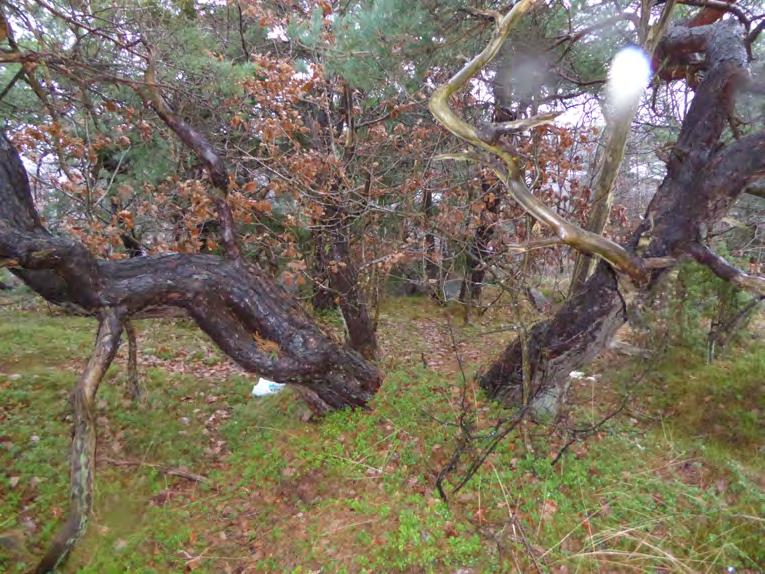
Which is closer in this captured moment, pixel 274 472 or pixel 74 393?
pixel 74 393

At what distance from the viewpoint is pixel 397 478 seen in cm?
396

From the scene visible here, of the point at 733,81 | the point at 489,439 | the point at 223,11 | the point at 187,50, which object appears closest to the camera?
the point at 733,81

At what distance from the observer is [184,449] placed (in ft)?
15.0

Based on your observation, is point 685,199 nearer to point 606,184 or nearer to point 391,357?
point 606,184

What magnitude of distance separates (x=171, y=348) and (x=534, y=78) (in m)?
6.58

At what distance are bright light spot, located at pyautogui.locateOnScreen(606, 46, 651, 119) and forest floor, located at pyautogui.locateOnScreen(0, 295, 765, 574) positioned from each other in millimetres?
2836

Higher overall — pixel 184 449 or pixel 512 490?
pixel 512 490

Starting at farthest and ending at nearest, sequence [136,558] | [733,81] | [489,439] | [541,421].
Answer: [541,421] < [489,439] < [733,81] < [136,558]

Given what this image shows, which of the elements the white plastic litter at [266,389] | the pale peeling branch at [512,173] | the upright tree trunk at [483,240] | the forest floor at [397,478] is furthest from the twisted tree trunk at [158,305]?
the pale peeling branch at [512,173]

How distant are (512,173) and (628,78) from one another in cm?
177

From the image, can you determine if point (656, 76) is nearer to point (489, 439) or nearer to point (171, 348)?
point (489, 439)

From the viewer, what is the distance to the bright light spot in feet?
13.1

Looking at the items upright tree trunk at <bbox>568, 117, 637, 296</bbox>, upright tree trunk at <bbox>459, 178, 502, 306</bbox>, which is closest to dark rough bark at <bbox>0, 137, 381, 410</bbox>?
upright tree trunk at <bbox>459, 178, 502, 306</bbox>

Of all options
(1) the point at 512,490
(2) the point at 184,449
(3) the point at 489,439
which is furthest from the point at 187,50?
(1) the point at 512,490
